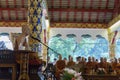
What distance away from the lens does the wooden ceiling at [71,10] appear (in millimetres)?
17719

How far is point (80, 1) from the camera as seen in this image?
17688mm

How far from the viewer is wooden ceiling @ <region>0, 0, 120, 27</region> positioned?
58.1 feet

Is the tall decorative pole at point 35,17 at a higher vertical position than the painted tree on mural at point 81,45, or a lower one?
higher

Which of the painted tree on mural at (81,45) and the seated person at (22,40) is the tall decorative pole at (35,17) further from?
the painted tree on mural at (81,45)

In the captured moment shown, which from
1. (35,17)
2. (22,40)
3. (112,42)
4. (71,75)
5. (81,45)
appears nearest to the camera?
(71,75)

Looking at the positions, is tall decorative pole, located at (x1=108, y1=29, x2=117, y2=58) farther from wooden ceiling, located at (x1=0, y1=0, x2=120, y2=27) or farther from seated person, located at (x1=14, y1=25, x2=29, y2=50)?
seated person, located at (x1=14, y1=25, x2=29, y2=50)

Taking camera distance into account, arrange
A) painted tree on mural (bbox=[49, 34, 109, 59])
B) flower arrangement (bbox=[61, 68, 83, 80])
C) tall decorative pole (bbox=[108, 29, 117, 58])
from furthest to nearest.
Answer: painted tree on mural (bbox=[49, 34, 109, 59]) → tall decorative pole (bbox=[108, 29, 117, 58]) → flower arrangement (bbox=[61, 68, 83, 80])

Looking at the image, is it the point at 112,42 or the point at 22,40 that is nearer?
the point at 22,40

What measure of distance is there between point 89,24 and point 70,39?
176 centimetres

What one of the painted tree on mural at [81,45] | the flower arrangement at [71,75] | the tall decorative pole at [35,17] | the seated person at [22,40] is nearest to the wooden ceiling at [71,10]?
the painted tree on mural at [81,45]

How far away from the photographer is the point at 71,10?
1794 centimetres

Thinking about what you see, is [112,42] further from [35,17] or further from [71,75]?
[71,75]

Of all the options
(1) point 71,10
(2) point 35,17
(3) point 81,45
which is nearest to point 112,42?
(3) point 81,45

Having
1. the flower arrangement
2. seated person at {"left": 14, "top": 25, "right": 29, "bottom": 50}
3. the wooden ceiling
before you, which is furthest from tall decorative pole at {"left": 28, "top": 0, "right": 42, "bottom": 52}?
the wooden ceiling
